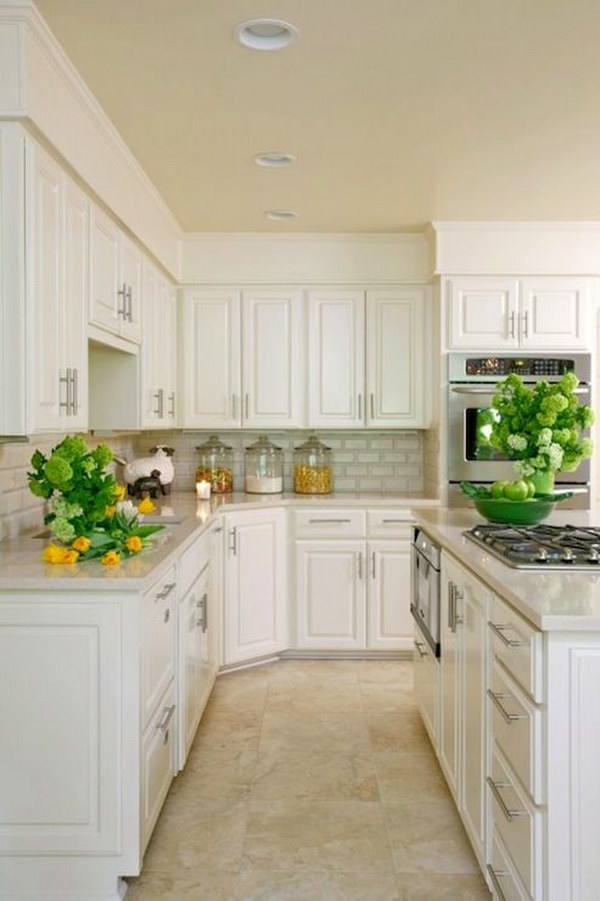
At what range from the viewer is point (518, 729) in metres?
1.79

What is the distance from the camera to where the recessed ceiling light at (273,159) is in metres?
3.24

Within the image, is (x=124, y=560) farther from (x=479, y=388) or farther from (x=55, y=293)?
(x=479, y=388)

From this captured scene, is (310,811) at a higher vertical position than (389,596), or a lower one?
lower

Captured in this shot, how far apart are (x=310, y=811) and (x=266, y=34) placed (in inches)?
99.5

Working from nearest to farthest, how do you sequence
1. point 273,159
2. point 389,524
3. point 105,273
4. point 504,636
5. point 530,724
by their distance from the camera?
point 530,724 → point 504,636 → point 105,273 → point 273,159 → point 389,524

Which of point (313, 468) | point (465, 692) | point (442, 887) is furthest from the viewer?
point (313, 468)

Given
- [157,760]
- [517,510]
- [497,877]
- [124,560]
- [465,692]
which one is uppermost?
[517,510]

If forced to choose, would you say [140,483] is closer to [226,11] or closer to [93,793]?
[93,793]

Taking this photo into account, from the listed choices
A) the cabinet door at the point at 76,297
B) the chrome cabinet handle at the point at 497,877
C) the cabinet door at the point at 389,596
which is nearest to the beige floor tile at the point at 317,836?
the chrome cabinet handle at the point at 497,877

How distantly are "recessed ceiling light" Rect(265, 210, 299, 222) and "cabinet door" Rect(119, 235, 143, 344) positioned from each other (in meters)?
0.85

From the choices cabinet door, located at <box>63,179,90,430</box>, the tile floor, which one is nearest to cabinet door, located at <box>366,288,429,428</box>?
the tile floor

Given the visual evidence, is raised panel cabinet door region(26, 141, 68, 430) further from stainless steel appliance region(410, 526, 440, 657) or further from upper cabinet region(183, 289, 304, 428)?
upper cabinet region(183, 289, 304, 428)

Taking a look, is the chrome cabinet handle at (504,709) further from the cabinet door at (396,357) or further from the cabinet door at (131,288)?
the cabinet door at (396,357)

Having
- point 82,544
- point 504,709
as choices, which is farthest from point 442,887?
point 82,544
